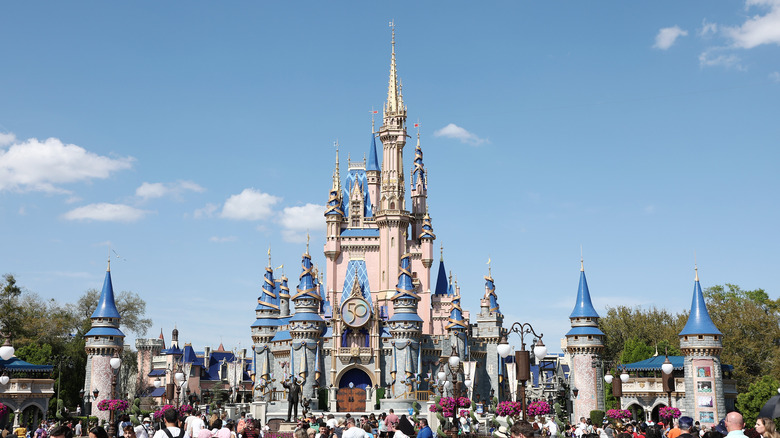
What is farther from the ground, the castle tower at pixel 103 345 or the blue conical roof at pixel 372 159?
the blue conical roof at pixel 372 159

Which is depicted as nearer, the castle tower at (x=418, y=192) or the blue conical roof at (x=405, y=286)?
the blue conical roof at (x=405, y=286)

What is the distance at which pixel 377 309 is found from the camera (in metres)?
66.6

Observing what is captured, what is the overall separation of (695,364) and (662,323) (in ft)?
91.1

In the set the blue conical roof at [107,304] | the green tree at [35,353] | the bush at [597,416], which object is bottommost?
the bush at [597,416]

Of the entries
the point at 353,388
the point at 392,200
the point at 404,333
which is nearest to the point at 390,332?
the point at 404,333

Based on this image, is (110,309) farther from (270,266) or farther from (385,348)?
(385,348)

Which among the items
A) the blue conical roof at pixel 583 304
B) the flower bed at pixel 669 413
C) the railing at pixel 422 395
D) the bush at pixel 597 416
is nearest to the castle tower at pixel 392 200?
the railing at pixel 422 395

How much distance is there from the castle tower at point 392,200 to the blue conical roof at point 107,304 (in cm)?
2338

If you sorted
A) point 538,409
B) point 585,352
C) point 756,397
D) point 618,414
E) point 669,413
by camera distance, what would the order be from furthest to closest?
point 585,352
point 756,397
point 669,413
point 538,409
point 618,414

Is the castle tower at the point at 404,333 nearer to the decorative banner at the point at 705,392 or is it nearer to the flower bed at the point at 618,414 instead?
the decorative banner at the point at 705,392

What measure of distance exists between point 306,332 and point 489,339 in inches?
735

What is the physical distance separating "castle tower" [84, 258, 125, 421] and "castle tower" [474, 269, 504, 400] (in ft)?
101

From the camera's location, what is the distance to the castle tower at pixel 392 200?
73.1 meters

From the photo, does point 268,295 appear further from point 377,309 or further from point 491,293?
point 491,293
